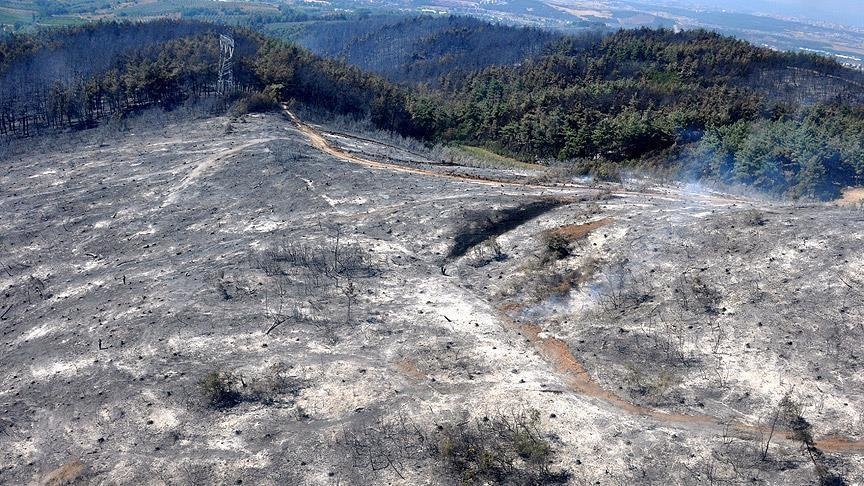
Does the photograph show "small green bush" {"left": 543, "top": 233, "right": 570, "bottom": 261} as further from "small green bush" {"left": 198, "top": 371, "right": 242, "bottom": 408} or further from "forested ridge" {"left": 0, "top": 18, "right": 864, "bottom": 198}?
"forested ridge" {"left": 0, "top": 18, "right": 864, "bottom": 198}

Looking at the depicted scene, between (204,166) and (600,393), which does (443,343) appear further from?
(204,166)

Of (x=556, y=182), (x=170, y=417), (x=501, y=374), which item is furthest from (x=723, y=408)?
(x=556, y=182)

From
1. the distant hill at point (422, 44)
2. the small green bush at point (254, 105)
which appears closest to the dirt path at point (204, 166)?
the small green bush at point (254, 105)

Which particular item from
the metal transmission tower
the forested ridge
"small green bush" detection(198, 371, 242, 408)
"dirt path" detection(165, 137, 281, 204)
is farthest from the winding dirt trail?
the metal transmission tower

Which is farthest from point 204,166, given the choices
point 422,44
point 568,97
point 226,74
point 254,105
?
point 422,44

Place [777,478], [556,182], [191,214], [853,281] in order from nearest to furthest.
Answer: [777,478], [853,281], [191,214], [556,182]

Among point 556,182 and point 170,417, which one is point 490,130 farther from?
point 170,417
